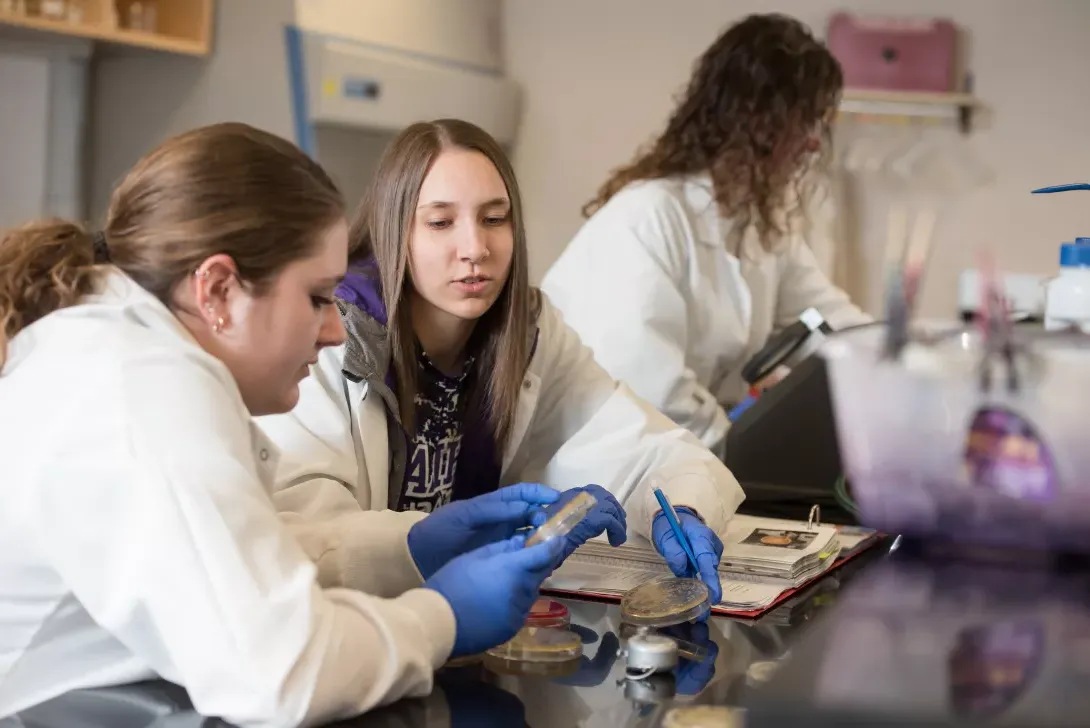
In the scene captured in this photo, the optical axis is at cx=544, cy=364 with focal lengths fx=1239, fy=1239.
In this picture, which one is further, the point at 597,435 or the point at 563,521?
the point at 597,435

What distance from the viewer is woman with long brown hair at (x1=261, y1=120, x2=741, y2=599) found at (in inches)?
52.9

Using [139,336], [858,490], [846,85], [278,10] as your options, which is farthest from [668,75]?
[139,336]

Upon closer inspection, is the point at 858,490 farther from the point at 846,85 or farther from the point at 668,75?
the point at 668,75

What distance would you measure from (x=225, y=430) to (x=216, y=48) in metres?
2.38

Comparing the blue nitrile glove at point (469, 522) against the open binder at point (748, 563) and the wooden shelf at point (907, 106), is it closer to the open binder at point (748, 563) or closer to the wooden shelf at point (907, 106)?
the open binder at point (748, 563)

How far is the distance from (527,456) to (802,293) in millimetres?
1188

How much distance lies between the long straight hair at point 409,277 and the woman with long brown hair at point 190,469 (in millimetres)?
408

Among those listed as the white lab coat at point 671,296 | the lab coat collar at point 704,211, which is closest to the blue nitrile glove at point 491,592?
the white lab coat at point 671,296

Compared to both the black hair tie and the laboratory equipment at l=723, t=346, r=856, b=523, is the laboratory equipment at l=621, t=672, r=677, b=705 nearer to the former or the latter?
the black hair tie

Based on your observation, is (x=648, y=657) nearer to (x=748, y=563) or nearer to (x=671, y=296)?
(x=748, y=563)

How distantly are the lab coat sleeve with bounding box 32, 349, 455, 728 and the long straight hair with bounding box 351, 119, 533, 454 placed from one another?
57 centimetres

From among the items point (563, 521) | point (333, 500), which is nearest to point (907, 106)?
point (333, 500)

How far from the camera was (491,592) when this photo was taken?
2.95ft

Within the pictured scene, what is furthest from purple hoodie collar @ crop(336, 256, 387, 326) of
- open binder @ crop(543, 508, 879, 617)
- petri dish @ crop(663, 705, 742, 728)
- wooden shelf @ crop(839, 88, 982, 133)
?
wooden shelf @ crop(839, 88, 982, 133)
